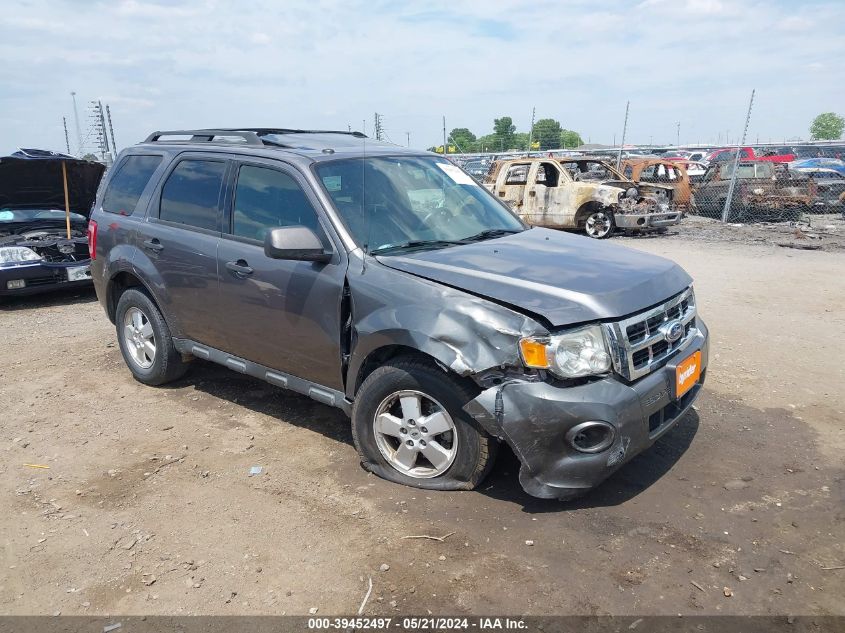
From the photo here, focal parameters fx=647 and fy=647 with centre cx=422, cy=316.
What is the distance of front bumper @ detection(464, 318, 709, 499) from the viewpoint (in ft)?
10.0

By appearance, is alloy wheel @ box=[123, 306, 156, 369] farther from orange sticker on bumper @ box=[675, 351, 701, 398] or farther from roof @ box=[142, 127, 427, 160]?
orange sticker on bumper @ box=[675, 351, 701, 398]

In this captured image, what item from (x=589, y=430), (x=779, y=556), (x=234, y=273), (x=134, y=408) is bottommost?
(x=134, y=408)

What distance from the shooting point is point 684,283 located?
3.84 metres

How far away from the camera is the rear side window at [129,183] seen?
521 cm

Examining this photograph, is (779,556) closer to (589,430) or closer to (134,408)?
(589,430)

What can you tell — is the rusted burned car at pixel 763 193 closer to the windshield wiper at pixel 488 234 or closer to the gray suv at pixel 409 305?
the gray suv at pixel 409 305

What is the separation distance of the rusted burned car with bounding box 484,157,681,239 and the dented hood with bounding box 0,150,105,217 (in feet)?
25.7

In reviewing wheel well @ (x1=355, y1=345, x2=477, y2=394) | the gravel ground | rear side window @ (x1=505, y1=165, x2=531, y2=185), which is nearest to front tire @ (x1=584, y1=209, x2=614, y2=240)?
the gravel ground

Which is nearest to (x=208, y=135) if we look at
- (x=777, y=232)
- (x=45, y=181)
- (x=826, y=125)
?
(x=45, y=181)

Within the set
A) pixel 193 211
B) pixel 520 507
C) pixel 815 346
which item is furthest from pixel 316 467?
pixel 815 346

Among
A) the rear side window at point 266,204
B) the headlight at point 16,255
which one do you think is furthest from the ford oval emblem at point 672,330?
the headlight at point 16,255

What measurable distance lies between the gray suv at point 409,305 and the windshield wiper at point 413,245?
14 millimetres

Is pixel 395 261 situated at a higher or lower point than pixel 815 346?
higher

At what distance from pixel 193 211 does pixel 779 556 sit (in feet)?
13.7
